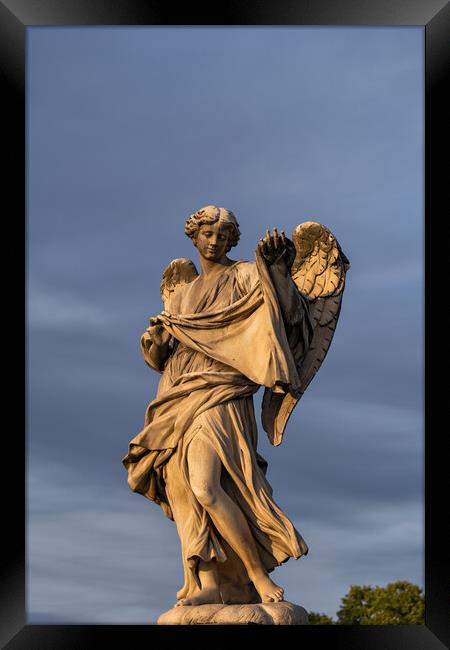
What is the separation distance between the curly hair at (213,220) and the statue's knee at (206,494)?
271 cm

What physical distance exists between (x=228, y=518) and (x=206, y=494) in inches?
13.1

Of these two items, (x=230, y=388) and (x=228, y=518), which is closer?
(x=228, y=518)

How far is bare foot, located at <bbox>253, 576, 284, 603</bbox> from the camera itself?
19500mm

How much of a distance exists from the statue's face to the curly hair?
0.13 ft

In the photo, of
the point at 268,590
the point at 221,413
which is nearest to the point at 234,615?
the point at 268,590

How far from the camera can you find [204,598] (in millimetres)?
19469

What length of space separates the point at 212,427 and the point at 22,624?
2867 millimetres

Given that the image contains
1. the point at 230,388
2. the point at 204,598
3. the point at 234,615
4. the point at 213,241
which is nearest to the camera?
the point at 234,615

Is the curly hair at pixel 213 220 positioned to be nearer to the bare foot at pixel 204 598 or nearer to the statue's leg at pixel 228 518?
the statue's leg at pixel 228 518

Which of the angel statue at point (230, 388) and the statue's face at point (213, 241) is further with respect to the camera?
the statue's face at point (213, 241)

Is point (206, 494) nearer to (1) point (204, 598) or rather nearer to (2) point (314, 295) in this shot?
(1) point (204, 598)

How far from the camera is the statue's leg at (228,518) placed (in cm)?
1962

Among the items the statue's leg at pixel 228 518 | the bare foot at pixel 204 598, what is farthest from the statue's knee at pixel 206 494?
the bare foot at pixel 204 598

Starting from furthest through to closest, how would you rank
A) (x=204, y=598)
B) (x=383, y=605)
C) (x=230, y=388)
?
(x=383, y=605) → (x=230, y=388) → (x=204, y=598)
